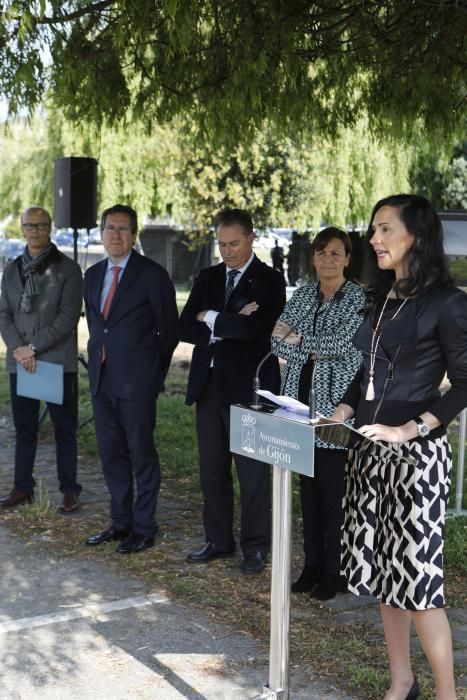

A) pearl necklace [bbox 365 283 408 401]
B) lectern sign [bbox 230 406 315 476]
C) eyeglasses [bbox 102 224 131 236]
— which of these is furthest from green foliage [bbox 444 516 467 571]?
eyeglasses [bbox 102 224 131 236]

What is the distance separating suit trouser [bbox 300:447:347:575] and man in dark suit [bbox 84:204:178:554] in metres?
1.19

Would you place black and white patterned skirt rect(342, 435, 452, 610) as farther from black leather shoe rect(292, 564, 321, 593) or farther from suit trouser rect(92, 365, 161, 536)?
suit trouser rect(92, 365, 161, 536)

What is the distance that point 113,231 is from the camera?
20.8ft

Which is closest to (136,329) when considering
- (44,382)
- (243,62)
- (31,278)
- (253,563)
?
(44,382)

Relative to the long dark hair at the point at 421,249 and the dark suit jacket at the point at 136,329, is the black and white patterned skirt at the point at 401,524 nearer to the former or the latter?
the long dark hair at the point at 421,249

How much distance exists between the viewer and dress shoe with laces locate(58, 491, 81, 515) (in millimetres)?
7266

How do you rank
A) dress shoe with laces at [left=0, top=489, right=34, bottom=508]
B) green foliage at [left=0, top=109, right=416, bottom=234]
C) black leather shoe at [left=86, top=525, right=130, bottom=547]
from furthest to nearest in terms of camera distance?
green foliage at [left=0, top=109, right=416, bottom=234] < dress shoe with laces at [left=0, top=489, right=34, bottom=508] < black leather shoe at [left=86, top=525, right=130, bottom=547]

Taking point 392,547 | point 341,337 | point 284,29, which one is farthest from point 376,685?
point 284,29

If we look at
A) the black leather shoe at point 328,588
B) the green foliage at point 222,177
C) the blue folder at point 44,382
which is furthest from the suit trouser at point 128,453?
the green foliage at point 222,177

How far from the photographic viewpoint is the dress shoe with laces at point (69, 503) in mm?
7266

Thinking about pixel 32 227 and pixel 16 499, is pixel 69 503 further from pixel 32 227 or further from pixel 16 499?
pixel 32 227

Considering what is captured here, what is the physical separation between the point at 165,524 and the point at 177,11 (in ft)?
11.9

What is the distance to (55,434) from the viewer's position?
7352mm

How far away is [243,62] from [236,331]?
186cm
